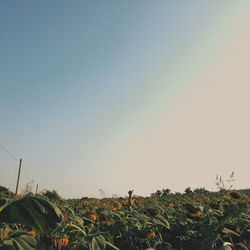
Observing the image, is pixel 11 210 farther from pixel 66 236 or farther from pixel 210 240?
pixel 210 240

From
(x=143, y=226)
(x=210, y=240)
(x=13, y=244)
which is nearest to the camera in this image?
(x=13, y=244)

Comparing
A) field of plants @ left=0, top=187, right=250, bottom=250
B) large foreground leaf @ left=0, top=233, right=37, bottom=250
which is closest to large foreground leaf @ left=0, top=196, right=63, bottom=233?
field of plants @ left=0, top=187, right=250, bottom=250

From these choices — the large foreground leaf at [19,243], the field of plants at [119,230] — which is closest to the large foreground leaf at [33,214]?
the field of plants at [119,230]

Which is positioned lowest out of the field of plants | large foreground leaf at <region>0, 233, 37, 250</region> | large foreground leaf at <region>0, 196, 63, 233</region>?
large foreground leaf at <region>0, 233, 37, 250</region>

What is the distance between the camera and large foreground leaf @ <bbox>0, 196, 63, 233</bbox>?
5.38 ft

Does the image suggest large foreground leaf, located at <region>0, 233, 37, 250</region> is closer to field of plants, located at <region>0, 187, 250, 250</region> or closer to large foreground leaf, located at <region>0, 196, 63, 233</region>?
field of plants, located at <region>0, 187, 250, 250</region>

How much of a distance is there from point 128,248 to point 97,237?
165 centimetres

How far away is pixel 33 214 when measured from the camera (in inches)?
64.7

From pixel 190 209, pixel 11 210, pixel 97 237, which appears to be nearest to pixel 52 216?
pixel 11 210

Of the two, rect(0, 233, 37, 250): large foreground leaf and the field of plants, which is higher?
the field of plants

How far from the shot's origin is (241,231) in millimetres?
4258

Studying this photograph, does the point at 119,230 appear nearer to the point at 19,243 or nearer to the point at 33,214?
the point at 19,243

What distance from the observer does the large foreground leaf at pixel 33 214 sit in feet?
5.38

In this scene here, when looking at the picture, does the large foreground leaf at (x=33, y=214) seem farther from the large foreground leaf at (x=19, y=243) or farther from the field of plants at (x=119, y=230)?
the large foreground leaf at (x=19, y=243)
